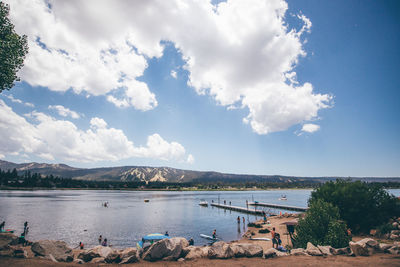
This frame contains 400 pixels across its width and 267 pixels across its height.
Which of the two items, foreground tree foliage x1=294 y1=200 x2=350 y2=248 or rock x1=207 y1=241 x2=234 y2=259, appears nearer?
rock x1=207 y1=241 x2=234 y2=259

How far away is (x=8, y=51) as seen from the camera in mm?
23547

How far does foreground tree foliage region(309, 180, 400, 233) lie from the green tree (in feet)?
157

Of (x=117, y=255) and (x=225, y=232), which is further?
(x=225, y=232)

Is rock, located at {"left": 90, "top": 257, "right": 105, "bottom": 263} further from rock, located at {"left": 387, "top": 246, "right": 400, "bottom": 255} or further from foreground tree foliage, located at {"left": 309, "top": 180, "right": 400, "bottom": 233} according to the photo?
foreground tree foliage, located at {"left": 309, "top": 180, "right": 400, "bottom": 233}

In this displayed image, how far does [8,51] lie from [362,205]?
56681 mm

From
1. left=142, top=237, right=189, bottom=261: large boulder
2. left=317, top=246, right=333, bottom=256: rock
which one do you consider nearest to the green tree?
left=142, top=237, right=189, bottom=261: large boulder

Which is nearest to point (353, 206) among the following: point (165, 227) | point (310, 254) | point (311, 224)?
point (311, 224)

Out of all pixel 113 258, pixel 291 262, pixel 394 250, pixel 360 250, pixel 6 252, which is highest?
pixel 6 252

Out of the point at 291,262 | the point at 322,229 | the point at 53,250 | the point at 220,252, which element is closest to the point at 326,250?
the point at 322,229

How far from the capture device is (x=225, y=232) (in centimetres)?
5394

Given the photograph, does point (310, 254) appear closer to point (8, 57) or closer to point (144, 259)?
point (144, 259)

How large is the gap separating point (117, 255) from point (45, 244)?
8.07 metres

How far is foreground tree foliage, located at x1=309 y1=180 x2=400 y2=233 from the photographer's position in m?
36.4

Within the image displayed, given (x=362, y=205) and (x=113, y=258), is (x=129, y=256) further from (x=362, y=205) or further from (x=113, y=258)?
(x=362, y=205)
